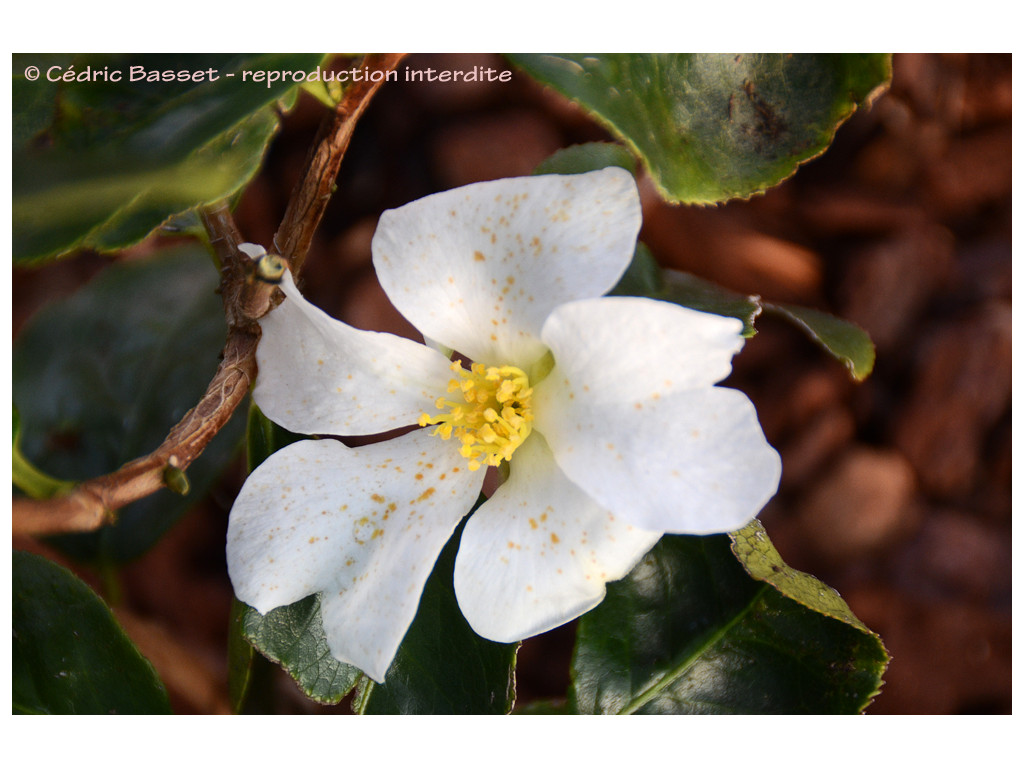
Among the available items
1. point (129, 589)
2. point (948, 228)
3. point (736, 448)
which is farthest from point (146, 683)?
point (948, 228)

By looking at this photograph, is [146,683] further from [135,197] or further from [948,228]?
[948,228]

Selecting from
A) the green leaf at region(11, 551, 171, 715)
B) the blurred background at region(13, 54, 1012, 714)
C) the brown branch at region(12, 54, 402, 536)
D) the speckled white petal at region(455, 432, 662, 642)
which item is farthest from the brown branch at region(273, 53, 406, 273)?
the green leaf at region(11, 551, 171, 715)

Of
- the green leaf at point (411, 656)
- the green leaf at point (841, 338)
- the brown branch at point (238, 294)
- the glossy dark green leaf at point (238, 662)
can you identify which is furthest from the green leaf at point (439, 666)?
the green leaf at point (841, 338)

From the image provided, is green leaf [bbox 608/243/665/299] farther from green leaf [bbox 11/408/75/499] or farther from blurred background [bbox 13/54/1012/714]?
green leaf [bbox 11/408/75/499]

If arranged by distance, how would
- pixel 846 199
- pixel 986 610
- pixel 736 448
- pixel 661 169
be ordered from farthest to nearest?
1. pixel 846 199
2. pixel 986 610
3. pixel 661 169
4. pixel 736 448

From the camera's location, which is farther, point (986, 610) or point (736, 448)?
point (986, 610)

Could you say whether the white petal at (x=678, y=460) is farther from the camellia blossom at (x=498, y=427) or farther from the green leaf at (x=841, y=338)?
the green leaf at (x=841, y=338)
